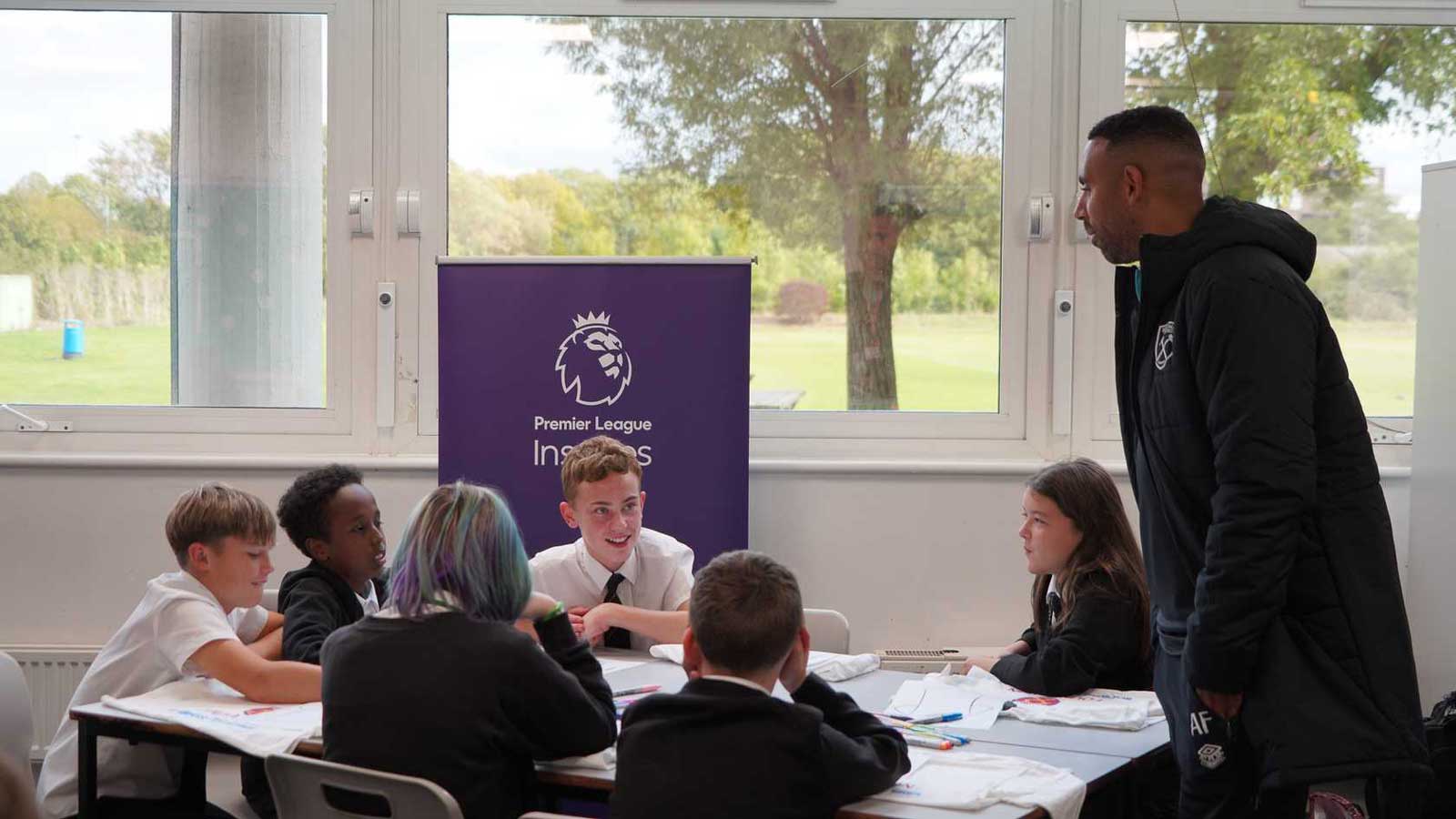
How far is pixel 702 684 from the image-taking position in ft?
6.46

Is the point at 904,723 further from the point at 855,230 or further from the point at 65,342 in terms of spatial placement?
the point at 65,342

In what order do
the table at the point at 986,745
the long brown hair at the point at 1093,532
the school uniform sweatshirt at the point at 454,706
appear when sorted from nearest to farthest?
the school uniform sweatshirt at the point at 454,706 < the table at the point at 986,745 < the long brown hair at the point at 1093,532

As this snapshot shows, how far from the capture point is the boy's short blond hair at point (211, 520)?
2836 mm

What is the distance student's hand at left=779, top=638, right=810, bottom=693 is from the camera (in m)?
2.07

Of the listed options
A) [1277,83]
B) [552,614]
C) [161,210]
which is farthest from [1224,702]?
[161,210]

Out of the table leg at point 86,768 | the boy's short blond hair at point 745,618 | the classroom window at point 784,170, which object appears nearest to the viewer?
the boy's short blond hair at point 745,618

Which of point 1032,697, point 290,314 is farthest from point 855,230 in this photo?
point 1032,697

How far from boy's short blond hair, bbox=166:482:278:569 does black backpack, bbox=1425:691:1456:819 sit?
3099 millimetres

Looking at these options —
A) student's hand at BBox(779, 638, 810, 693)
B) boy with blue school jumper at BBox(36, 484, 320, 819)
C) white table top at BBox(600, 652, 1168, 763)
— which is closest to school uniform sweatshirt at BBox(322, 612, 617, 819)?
student's hand at BBox(779, 638, 810, 693)

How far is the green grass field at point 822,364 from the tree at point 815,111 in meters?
0.27

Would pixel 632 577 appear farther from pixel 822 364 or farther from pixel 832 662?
pixel 822 364

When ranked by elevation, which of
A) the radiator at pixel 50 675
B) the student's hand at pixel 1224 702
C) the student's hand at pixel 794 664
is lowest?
the radiator at pixel 50 675

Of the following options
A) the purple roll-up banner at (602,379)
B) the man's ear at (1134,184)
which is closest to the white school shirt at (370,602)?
the purple roll-up banner at (602,379)

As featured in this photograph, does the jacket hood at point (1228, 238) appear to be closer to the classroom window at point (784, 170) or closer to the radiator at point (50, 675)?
the classroom window at point (784, 170)
